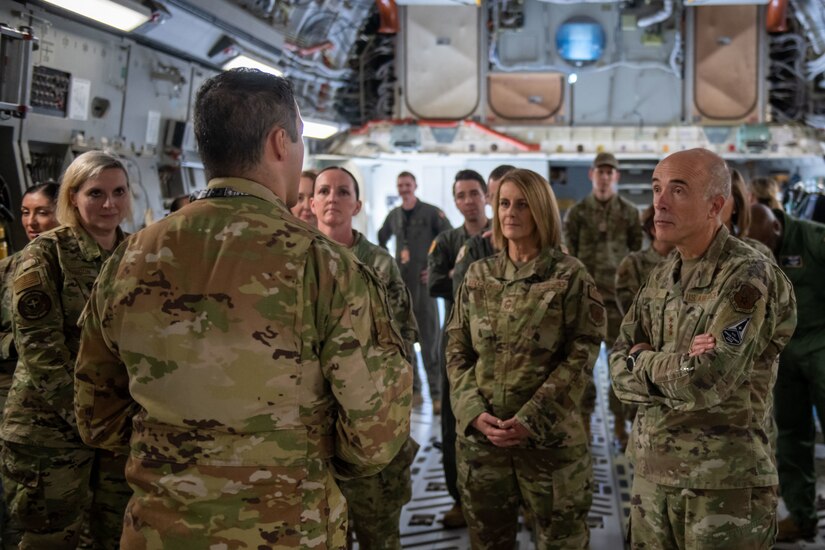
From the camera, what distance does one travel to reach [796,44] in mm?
9164

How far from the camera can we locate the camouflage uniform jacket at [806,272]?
355 centimetres

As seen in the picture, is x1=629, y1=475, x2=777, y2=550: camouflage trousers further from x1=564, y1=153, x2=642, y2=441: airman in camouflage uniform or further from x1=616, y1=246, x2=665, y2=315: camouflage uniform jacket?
x1=564, y1=153, x2=642, y2=441: airman in camouflage uniform

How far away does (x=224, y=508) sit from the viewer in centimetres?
151

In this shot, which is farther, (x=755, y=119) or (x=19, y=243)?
(x=755, y=119)

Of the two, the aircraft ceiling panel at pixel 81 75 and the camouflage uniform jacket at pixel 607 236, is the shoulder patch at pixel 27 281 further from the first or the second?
the camouflage uniform jacket at pixel 607 236

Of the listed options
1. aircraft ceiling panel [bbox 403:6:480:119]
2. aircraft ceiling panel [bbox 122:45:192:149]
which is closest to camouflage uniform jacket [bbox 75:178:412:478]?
aircraft ceiling panel [bbox 122:45:192:149]

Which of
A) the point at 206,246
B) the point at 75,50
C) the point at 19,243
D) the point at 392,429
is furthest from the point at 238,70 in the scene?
the point at 75,50

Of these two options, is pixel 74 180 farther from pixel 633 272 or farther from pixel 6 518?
pixel 633 272

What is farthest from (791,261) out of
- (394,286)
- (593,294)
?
(394,286)

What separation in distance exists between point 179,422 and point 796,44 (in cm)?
974

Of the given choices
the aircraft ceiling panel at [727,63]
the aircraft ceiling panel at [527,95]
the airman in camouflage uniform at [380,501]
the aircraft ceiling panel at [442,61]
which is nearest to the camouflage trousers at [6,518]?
the airman in camouflage uniform at [380,501]

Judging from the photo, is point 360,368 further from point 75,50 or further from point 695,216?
point 75,50

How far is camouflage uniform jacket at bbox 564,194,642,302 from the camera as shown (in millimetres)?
5562

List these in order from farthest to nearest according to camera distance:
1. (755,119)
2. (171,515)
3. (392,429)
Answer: (755,119) → (392,429) → (171,515)
